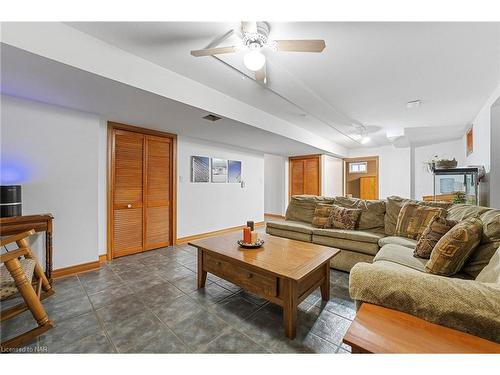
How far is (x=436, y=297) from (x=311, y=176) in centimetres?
562

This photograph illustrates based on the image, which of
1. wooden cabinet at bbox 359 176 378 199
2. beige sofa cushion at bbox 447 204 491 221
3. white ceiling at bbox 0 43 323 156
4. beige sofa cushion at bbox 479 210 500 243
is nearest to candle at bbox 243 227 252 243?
white ceiling at bbox 0 43 323 156

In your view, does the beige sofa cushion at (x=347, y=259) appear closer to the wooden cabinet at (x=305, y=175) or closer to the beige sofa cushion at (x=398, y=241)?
the beige sofa cushion at (x=398, y=241)

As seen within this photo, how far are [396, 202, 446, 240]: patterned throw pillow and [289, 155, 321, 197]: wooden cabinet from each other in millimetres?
3635

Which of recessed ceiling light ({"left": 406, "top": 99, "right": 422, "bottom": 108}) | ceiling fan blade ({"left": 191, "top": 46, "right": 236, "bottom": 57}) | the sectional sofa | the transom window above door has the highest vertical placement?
recessed ceiling light ({"left": 406, "top": 99, "right": 422, "bottom": 108})

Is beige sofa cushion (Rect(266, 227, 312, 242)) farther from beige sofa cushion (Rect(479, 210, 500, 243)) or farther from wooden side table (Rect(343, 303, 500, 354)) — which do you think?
wooden side table (Rect(343, 303, 500, 354))

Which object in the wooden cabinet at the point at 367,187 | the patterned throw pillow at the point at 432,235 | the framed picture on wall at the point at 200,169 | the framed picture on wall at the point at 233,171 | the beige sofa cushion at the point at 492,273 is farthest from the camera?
the wooden cabinet at the point at 367,187

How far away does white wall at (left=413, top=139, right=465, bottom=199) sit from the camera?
17.2ft

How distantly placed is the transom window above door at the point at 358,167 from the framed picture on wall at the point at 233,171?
4.21 m

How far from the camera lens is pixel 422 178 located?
563 cm

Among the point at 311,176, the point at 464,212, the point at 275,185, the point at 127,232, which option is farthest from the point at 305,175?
the point at 127,232

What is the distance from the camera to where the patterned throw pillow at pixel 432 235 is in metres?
1.84

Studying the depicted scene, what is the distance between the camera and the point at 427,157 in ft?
18.3

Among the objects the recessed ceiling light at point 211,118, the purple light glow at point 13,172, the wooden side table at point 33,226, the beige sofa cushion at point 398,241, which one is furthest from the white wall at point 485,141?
the purple light glow at point 13,172
